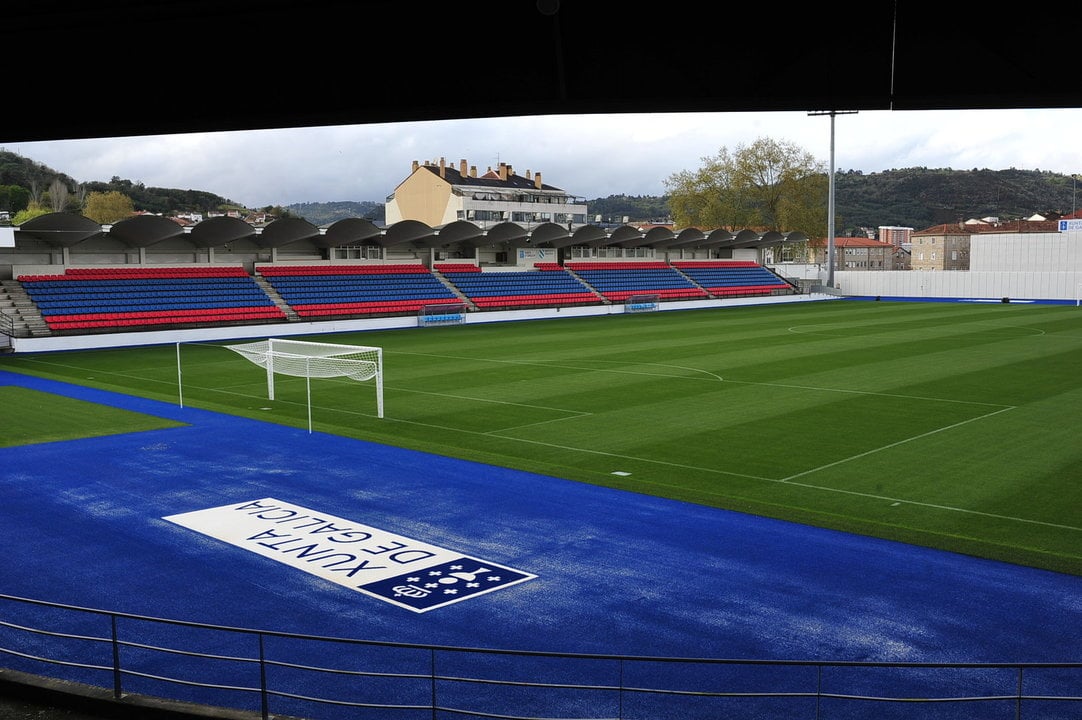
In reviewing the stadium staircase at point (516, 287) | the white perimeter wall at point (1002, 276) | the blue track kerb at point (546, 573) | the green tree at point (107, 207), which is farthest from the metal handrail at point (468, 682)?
the green tree at point (107, 207)

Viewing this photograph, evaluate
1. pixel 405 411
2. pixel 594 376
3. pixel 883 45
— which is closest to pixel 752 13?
pixel 883 45

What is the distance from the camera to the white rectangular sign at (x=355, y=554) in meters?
10.9

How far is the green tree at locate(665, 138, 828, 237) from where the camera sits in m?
103

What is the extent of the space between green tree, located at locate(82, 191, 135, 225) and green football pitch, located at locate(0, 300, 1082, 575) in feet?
263

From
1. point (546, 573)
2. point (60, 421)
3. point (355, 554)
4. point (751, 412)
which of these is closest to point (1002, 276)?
point (751, 412)

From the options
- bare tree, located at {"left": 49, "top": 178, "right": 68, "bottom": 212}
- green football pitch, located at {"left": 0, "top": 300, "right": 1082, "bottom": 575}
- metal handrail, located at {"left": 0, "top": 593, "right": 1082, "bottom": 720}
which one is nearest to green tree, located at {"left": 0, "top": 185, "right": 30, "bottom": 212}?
bare tree, located at {"left": 49, "top": 178, "right": 68, "bottom": 212}

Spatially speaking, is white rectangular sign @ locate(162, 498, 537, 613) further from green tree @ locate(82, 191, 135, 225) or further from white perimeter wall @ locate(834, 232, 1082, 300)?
green tree @ locate(82, 191, 135, 225)

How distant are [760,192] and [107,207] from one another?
76.0 m

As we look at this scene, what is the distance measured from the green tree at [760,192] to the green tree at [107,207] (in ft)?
217

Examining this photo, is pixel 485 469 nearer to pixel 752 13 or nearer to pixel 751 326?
pixel 752 13

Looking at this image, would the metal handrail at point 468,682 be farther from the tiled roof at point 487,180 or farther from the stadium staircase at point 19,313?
the tiled roof at point 487,180

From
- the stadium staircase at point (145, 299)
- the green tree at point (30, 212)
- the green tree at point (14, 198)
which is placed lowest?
the stadium staircase at point (145, 299)

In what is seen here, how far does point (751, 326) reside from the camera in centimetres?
4828

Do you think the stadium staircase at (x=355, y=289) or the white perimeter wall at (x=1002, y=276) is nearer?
the stadium staircase at (x=355, y=289)
